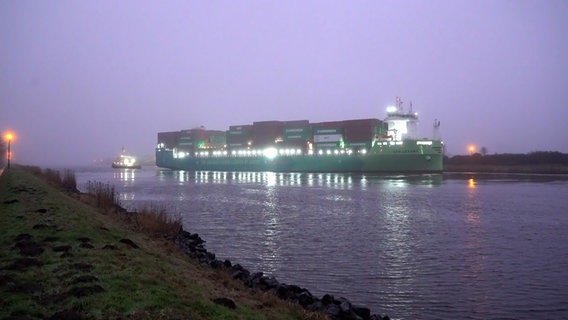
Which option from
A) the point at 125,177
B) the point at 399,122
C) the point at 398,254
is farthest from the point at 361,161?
the point at 398,254

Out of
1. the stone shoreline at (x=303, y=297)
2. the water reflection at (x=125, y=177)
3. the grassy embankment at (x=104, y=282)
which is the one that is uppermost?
the grassy embankment at (x=104, y=282)

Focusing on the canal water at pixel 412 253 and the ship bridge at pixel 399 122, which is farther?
the ship bridge at pixel 399 122

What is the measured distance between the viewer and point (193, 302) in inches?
262

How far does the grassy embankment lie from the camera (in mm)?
6090

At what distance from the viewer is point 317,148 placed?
92.2 meters

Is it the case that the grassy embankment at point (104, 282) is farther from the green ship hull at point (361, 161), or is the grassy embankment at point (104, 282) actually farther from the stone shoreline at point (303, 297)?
the green ship hull at point (361, 161)

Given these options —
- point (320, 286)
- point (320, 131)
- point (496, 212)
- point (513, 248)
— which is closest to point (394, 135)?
point (320, 131)

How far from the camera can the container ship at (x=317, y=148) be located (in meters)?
79.8

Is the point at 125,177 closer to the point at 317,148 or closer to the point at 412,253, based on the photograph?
the point at 317,148

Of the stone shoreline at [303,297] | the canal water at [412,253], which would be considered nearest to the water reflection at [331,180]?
the canal water at [412,253]

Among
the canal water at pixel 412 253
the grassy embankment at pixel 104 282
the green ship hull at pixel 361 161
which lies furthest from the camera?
the green ship hull at pixel 361 161

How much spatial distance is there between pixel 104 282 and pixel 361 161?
77.2m

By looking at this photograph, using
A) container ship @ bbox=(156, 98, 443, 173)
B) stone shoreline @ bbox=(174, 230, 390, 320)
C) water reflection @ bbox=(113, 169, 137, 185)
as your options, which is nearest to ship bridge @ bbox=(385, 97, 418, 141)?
container ship @ bbox=(156, 98, 443, 173)

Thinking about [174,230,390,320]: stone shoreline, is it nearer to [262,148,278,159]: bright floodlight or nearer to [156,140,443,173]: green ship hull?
[156,140,443,173]: green ship hull
